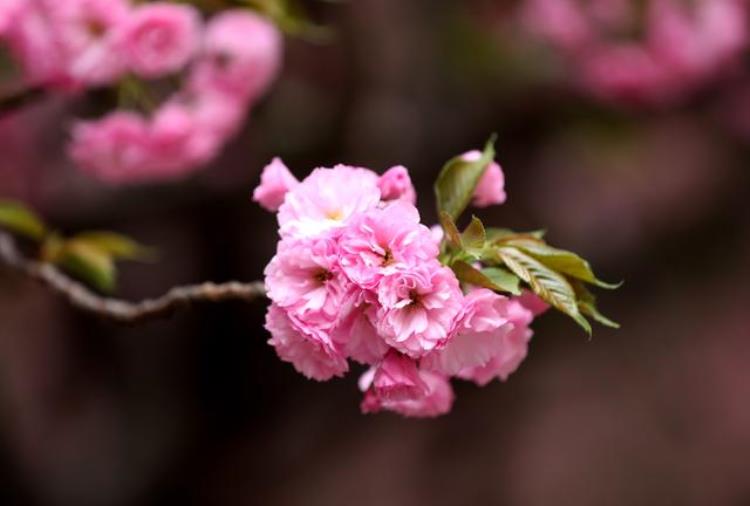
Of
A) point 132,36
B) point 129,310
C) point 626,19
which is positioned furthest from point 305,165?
point 129,310

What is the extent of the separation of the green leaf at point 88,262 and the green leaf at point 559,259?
69 cm

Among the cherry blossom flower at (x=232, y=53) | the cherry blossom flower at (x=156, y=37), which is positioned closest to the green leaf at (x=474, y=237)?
the cherry blossom flower at (x=156, y=37)

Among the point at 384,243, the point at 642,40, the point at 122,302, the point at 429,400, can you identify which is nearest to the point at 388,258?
the point at 384,243

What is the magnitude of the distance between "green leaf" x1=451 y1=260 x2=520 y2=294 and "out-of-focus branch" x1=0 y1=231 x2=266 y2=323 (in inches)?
7.4

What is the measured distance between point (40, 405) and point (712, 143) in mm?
2362

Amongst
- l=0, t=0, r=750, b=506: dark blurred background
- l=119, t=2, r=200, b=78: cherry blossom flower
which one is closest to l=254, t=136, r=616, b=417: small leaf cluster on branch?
l=119, t=2, r=200, b=78: cherry blossom flower

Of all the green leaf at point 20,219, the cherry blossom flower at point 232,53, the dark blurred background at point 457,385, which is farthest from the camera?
the dark blurred background at point 457,385

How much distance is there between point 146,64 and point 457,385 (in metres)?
2.14

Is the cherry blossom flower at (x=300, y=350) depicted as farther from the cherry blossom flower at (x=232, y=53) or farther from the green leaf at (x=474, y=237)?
the cherry blossom flower at (x=232, y=53)

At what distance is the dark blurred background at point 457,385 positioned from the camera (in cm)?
314

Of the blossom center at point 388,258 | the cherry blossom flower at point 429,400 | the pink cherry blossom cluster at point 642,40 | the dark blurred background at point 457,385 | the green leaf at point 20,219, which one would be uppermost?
the blossom center at point 388,258

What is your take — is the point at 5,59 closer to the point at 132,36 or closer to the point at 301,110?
the point at 132,36

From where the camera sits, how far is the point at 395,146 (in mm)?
3064

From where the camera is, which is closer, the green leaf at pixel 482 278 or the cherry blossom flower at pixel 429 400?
the green leaf at pixel 482 278
